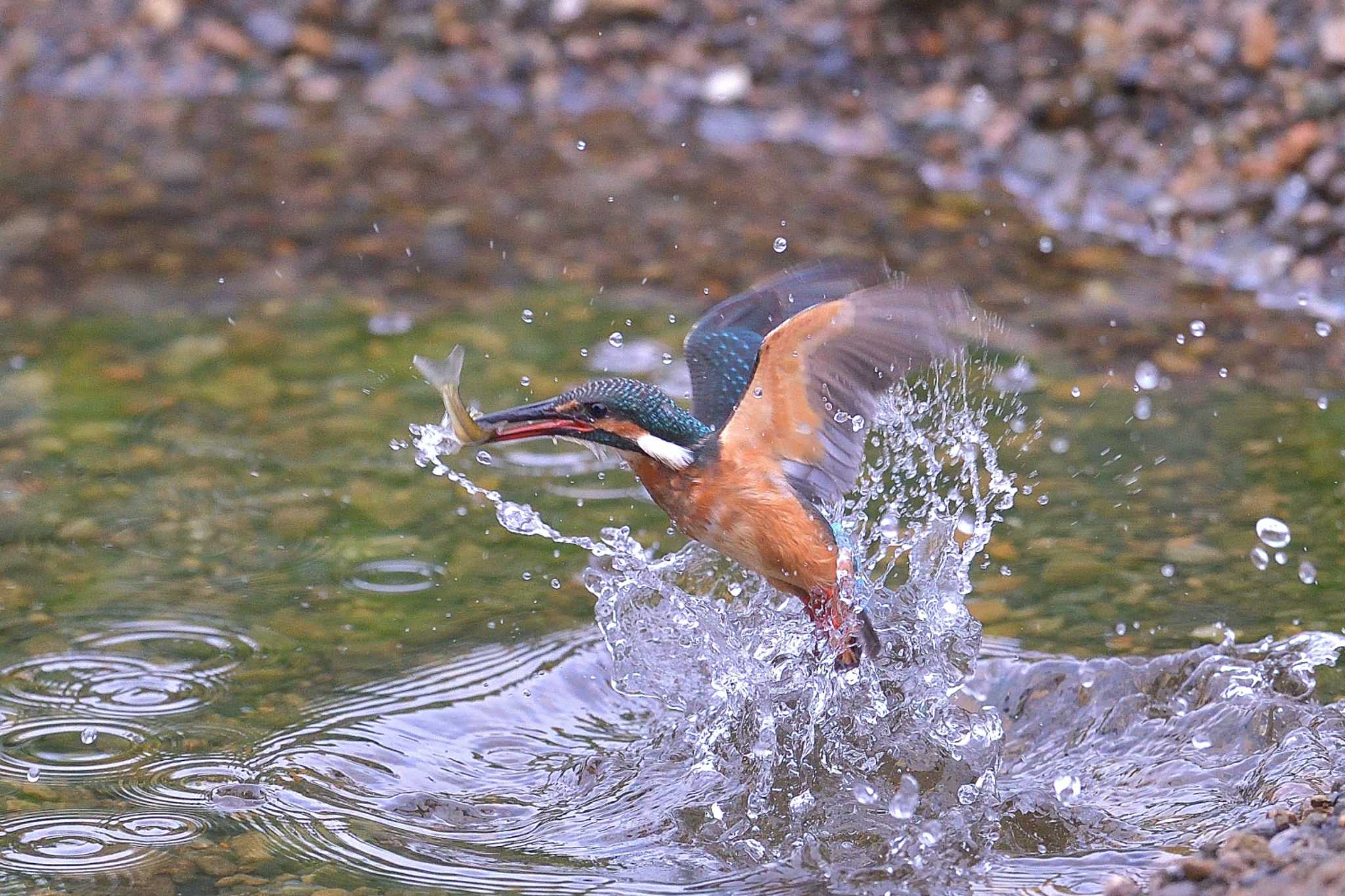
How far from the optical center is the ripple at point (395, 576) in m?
4.91

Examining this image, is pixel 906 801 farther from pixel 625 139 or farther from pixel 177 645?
pixel 625 139

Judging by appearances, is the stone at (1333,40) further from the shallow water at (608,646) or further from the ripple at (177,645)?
the ripple at (177,645)

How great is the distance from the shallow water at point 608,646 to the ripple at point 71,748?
0.01 m

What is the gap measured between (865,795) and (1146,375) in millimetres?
2761

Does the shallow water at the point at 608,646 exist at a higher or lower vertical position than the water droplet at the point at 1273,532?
lower

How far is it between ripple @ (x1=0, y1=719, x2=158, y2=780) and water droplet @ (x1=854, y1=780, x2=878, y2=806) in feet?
5.75

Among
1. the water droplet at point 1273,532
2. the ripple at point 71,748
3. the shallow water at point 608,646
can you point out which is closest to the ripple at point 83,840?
the shallow water at point 608,646

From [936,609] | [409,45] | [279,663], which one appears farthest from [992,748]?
[409,45]

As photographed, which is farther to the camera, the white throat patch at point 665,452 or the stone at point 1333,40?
the stone at point 1333,40

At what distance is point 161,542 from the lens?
16.8ft

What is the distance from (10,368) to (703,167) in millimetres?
3632

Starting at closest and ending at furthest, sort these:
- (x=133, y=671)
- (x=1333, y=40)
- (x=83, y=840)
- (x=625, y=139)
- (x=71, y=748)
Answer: (x=83, y=840) → (x=71, y=748) → (x=133, y=671) → (x=1333, y=40) → (x=625, y=139)

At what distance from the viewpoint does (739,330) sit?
4492mm

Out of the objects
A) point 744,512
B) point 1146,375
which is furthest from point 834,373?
point 1146,375
